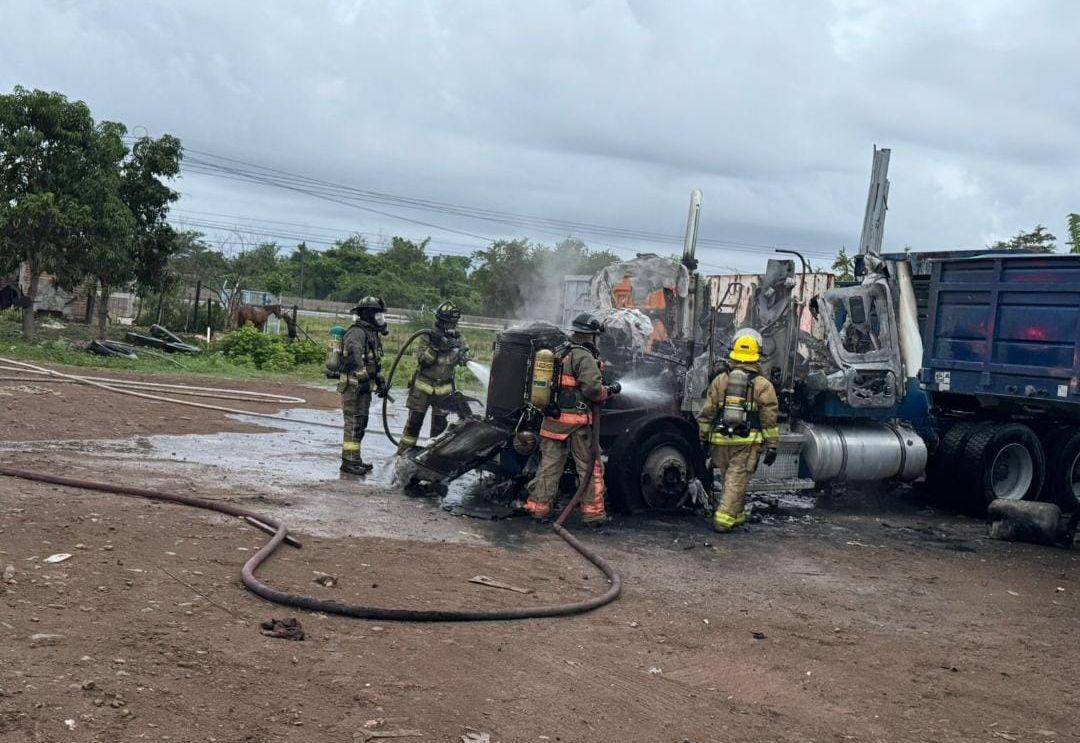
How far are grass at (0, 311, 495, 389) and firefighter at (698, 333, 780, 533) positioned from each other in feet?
48.7

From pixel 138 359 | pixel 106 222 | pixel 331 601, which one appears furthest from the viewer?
pixel 106 222

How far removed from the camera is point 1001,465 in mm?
11969

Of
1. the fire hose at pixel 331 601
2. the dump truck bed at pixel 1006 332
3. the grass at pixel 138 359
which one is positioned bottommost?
the fire hose at pixel 331 601

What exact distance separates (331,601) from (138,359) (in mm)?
19192

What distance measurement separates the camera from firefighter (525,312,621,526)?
9305 millimetres

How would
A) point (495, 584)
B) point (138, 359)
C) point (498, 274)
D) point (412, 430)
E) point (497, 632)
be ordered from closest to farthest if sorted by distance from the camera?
point (497, 632), point (495, 584), point (412, 430), point (138, 359), point (498, 274)

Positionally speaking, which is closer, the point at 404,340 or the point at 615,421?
the point at 615,421

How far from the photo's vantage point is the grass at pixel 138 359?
21828mm

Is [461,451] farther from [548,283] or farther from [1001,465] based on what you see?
[1001,465]

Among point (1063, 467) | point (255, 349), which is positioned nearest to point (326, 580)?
point (1063, 467)

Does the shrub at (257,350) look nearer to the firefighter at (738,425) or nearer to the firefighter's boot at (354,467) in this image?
the firefighter's boot at (354,467)

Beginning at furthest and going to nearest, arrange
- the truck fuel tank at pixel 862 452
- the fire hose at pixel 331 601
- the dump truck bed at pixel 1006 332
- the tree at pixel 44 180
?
1. the tree at pixel 44 180
2. the truck fuel tank at pixel 862 452
3. the dump truck bed at pixel 1006 332
4. the fire hose at pixel 331 601

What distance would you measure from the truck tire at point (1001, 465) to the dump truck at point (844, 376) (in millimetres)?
16

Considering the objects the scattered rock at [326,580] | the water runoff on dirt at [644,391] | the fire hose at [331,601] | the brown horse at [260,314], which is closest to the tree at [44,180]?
the brown horse at [260,314]
